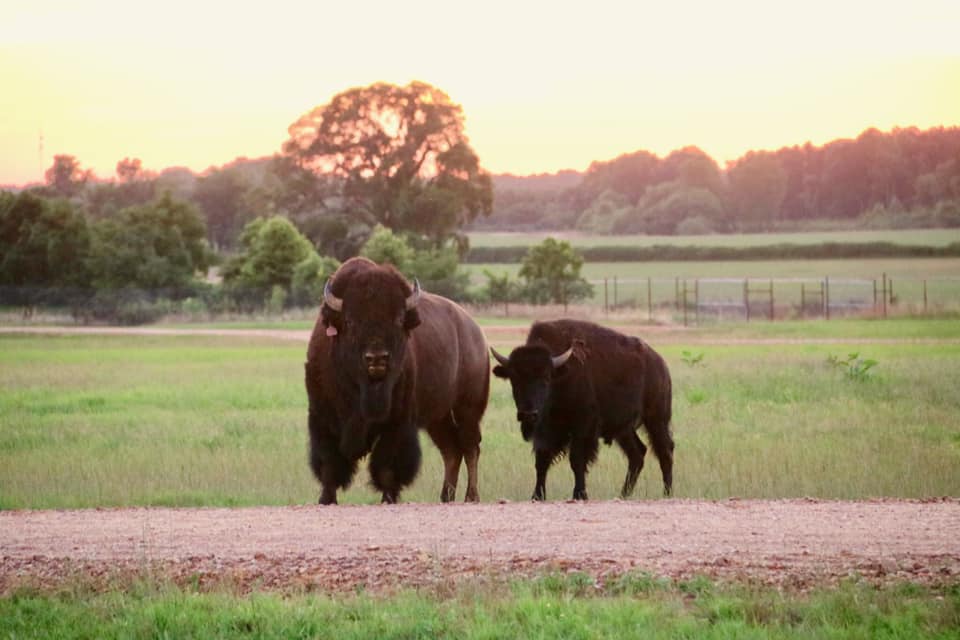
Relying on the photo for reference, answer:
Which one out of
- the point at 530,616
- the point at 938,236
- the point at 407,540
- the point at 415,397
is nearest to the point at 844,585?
the point at 530,616

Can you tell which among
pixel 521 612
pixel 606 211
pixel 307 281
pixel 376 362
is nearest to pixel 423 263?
pixel 307 281

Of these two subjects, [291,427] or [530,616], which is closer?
[530,616]

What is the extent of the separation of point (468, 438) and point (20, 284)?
205ft

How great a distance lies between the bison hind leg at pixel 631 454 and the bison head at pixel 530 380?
5.08 feet

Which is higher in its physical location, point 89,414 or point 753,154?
point 753,154

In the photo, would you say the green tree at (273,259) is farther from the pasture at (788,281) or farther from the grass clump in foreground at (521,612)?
the grass clump in foreground at (521,612)

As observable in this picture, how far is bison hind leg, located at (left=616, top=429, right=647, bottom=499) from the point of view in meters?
15.5

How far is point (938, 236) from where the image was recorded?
73.8 m

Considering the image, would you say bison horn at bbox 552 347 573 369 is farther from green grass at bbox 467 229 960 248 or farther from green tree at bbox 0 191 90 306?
green tree at bbox 0 191 90 306

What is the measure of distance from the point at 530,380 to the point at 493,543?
14.1ft

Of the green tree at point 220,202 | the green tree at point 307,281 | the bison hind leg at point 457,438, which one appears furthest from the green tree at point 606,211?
the bison hind leg at point 457,438

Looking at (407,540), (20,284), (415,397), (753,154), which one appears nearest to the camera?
(407,540)

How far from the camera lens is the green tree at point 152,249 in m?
72.5

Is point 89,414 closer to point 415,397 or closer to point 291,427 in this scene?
point 291,427
